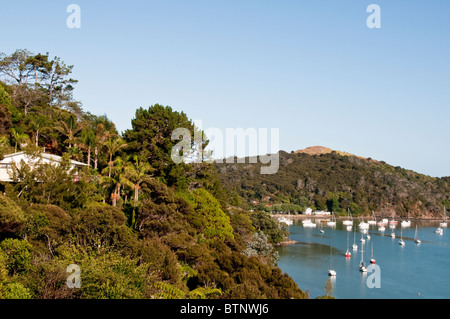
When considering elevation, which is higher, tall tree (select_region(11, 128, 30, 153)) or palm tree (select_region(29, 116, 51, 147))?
palm tree (select_region(29, 116, 51, 147))

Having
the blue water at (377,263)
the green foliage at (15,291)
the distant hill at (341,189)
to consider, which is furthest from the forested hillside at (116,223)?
the distant hill at (341,189)

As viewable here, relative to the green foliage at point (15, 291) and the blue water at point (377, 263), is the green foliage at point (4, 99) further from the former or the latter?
the blue water at point (377, 263)

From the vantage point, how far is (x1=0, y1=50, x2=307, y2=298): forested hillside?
14.3 meters

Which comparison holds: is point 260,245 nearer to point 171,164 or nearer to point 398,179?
point 171,164

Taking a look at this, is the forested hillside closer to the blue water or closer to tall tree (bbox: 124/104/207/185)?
tall tree (bbox: 124/104/207/185)

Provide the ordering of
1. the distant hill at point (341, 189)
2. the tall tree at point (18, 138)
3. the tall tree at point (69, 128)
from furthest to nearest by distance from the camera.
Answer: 1. the distant hill at point (341, 189)
2. the tall tree at point (69, 128)
3. the tall tree at point (18, 138)

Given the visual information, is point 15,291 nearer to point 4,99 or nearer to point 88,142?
point 88,142

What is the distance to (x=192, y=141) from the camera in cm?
3738

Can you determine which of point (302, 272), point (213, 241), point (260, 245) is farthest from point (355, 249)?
point (213, 241)

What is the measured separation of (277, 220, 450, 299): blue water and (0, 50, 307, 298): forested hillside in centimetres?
1108

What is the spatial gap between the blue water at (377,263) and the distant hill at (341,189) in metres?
41.2

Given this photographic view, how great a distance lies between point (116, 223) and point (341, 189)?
441ft

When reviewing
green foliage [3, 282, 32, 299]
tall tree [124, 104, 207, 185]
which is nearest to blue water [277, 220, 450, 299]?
tall tree [124, 104, 207, 185]

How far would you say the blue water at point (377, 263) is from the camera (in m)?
43.9
